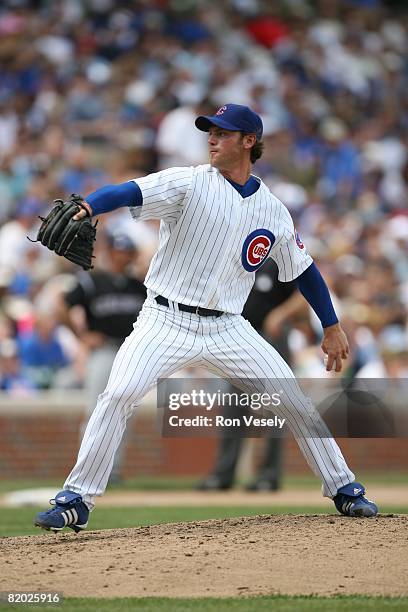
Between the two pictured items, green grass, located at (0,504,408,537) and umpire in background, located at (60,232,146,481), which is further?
Answer: umpire in background, located at (60,232,146,481)

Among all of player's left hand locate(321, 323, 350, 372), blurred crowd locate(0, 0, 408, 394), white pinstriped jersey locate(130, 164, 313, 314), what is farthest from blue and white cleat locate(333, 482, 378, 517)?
blurred crowd locate(0, 0, 408, 394)

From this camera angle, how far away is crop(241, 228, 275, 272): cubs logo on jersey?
6.14 m

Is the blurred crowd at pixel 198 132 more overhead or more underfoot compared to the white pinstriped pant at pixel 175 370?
more overhead

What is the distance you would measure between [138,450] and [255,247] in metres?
6.23

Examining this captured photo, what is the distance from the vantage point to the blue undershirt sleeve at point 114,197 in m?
5.58

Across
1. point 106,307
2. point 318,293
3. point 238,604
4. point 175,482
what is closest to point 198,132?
point 106,307

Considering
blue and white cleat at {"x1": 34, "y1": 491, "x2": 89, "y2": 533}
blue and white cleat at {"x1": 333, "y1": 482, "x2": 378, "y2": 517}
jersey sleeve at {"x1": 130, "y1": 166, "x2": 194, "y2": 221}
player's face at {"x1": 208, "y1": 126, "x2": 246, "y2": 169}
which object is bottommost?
blue and white cleat at {"x1": 34, "y1": 491, "x2": 89, "y2": 533}

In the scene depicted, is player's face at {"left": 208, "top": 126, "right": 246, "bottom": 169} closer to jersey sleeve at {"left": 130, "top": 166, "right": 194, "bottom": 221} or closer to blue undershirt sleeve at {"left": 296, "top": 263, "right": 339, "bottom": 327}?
jersey sleeve at {"left": 130, "top": 166, "right": 194, "bottom": 221}

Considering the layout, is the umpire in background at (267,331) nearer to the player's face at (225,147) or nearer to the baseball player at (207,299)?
the baseball player at (207,299)

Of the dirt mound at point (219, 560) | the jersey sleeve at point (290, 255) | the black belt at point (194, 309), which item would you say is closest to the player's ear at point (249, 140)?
the jersey sleeve at point (290, 255)

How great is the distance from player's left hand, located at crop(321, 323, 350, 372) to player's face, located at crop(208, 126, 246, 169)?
1.07 metres

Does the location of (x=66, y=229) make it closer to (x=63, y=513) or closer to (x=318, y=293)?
(x=63, y=513)

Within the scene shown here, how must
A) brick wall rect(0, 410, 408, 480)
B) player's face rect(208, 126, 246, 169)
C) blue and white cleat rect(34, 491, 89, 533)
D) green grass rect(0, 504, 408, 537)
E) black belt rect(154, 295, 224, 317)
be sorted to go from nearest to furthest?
blue and white cleat rect(34, 491, 89, 533), black belt rect(154, 295, 224, 317), player's face rect(208, 126, 246, 169), green grass rect(0, 504, 408, 537), brick wall rect(0, 410, 408, 480)

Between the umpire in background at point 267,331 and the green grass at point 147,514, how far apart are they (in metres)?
1.22
